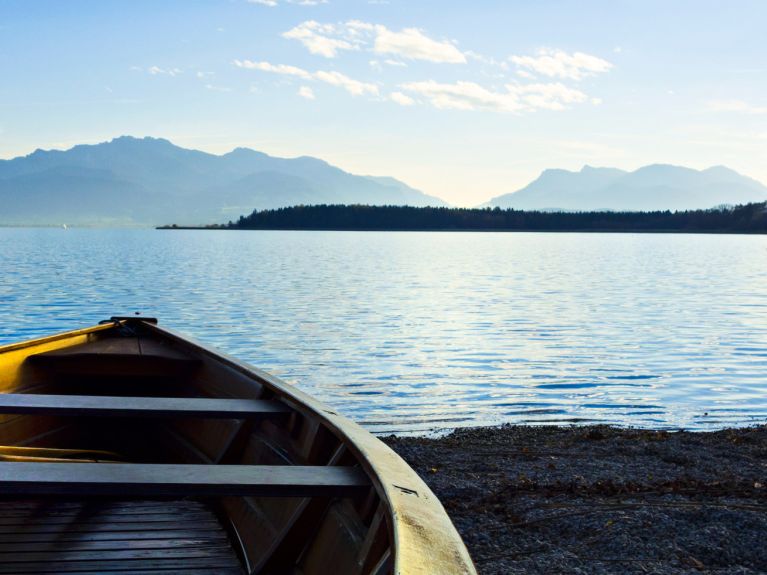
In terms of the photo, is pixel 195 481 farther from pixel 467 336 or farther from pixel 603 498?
pixel 467 336

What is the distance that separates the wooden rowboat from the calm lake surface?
6.06 m

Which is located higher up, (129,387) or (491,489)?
(129,387)

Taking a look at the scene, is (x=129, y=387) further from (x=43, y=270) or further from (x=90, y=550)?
(x=43, y=270)

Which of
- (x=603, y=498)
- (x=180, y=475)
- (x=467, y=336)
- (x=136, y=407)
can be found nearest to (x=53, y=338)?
(x=136, y=407)

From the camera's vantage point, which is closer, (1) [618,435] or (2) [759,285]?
(1) [618,435]

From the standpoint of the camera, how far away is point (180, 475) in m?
4.43

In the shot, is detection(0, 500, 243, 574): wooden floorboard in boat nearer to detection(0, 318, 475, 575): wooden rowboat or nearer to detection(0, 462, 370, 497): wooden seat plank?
detection(0, 318, 475, 575): wooden rowboat

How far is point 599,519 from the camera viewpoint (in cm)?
785

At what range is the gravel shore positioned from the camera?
22.8ft

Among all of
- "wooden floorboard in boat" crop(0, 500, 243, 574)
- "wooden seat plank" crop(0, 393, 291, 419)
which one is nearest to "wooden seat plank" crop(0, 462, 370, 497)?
"wooden floorboard in boat" crop(0, 500, 243, 574)

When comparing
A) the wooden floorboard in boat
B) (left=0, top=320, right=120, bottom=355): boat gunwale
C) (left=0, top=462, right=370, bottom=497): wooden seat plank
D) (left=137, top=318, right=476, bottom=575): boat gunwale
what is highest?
(left=137, top=318, right=476, bottom=575): boat gunwale

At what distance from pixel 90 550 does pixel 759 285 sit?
57490mm

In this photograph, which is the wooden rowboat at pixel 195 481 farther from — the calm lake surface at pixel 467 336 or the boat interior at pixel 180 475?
the calm lake surface at pixel 467 336

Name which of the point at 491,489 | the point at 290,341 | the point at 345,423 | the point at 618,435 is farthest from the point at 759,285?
the point at 345,423
